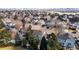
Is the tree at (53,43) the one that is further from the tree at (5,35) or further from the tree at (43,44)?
the tree at (5,35)

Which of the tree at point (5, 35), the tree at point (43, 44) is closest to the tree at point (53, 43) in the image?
the tree at point (43, 44)

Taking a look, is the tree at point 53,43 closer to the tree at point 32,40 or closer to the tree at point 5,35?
the tree at point 32,40

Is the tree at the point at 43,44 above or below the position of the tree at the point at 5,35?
below

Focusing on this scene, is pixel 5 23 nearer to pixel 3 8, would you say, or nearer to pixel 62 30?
pixel 3 8

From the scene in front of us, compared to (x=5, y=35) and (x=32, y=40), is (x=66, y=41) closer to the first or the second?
(x=32, y=40)

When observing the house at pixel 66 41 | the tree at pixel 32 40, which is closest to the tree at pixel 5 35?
the tree at pixel 32 40

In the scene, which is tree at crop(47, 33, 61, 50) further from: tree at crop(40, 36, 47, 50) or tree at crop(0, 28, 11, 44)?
tree at crop(0, 28, 11, 44)

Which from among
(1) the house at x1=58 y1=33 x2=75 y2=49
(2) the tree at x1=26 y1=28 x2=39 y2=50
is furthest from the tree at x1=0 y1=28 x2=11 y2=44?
(1) the house at x1=58 y1=33 x2=75 y2=49
